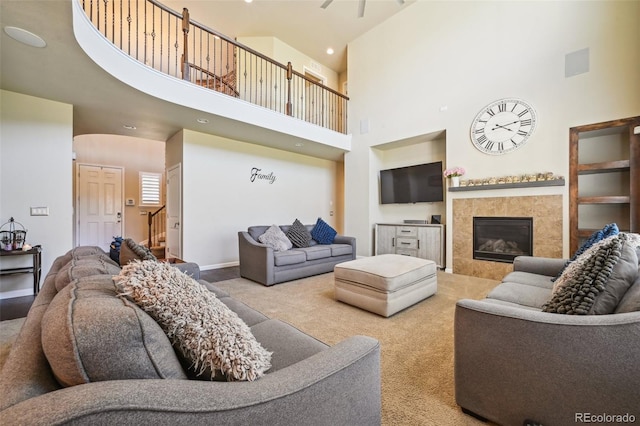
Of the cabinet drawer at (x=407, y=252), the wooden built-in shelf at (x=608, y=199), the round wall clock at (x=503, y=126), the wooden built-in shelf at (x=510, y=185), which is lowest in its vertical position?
the cabinet drawer at (x=407, y=252)

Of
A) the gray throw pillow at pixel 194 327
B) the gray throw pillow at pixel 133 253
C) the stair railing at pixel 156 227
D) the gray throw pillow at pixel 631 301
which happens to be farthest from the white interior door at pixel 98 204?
the gray throw pillow at pixel 631 301

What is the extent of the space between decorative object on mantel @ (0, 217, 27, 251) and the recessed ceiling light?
2178 millimetres

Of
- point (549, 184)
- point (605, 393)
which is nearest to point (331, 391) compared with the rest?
point (605, 393)

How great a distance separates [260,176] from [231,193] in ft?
2.48

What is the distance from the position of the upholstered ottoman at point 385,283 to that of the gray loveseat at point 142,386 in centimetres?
170

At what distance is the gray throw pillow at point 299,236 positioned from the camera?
4.53 metres

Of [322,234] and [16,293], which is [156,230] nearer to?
[16,293]

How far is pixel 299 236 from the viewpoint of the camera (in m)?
4.57

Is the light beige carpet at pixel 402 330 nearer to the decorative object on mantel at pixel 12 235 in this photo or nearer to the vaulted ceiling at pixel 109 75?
the decorative object on mantel at pixel 12 235

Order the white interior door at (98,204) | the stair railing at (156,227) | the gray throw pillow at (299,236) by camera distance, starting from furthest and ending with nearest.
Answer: the stair railing at (156,227), the white interior door at (98,204), the gray throw pillow at (299,236)

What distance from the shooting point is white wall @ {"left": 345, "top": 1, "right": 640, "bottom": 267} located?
3.32 meters

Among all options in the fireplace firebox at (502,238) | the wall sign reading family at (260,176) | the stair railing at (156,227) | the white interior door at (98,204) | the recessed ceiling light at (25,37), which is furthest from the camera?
the stair railing at (156,227)

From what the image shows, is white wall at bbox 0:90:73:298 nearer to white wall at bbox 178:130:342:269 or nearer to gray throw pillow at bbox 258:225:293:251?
white wall at bbox 178:130:342:269

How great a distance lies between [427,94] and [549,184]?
2474 mm
